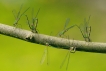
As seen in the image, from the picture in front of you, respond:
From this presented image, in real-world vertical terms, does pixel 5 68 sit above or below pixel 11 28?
below

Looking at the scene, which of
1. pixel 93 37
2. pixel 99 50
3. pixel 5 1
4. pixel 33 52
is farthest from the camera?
pixel 5 1

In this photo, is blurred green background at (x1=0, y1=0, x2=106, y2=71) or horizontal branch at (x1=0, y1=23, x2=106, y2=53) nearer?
horizontal branch at (x1=0, y1=23, x2=106, y2=53)

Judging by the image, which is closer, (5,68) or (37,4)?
(5,68)

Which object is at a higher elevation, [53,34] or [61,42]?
[53,34]

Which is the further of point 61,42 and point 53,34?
point 53,34

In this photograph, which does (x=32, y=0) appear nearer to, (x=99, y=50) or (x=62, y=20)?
(x=62, y=20)

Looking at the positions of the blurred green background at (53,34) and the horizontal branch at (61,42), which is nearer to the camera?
the horizontal branch at (61,42)

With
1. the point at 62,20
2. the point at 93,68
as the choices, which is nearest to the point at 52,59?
the point at 93,68

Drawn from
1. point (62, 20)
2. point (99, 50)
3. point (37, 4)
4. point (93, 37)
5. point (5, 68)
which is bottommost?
point (5, 68)
